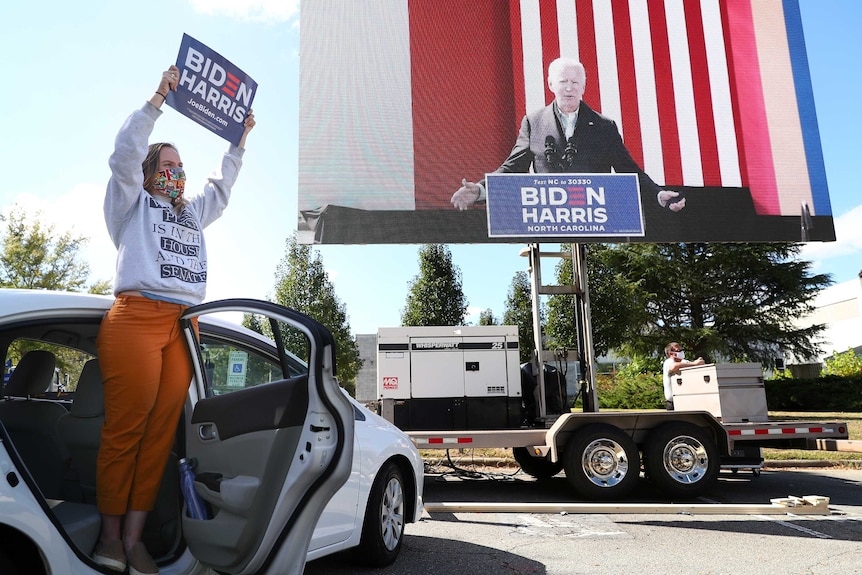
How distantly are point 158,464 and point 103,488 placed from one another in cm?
21

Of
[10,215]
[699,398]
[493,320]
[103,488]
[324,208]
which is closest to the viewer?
[103,488]

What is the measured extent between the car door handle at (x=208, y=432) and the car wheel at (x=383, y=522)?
1.38 metres

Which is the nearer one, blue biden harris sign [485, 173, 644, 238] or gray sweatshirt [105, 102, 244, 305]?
gray sweatshirt [105, 102, 244, 305]

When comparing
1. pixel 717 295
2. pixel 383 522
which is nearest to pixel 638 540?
pixel 383 522

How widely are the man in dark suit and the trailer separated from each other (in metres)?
2.78

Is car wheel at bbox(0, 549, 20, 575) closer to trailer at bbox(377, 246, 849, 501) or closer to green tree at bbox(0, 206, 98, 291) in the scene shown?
trailer at bbox(377, 246, 849, 501)

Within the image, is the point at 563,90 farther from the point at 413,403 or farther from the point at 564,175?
the point at 413,403

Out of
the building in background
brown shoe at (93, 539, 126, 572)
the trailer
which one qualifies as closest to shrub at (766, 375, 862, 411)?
the trailer

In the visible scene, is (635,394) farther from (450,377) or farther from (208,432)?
(208,432)

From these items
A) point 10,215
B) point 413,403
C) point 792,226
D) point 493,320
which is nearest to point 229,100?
point 413,403

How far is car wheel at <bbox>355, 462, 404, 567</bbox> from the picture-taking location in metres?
3.77

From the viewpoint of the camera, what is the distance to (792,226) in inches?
404

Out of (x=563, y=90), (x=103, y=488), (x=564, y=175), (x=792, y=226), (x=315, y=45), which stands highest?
(x=315, y=45)

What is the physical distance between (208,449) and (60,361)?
1.39 meters
